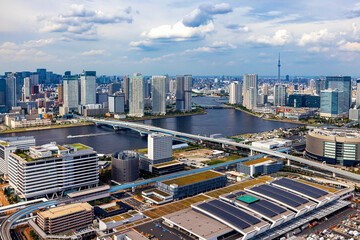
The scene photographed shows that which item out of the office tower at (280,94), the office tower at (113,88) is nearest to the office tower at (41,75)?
the office tower at (113,88)

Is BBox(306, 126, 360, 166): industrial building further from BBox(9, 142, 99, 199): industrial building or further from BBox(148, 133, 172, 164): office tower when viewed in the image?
BBox(9, 142, 99, 199): industrial building

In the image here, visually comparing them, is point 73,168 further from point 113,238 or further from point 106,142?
point 106,142

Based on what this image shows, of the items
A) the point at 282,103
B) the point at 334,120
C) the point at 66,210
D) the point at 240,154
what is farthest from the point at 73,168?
the point at 282,103

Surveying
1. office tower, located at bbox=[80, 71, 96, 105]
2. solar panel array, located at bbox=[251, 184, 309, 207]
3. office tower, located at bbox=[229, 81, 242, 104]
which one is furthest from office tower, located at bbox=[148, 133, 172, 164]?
office tower, located at bbox=[229, 81, 242, 104]

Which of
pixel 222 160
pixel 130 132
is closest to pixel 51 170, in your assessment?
pixel 222 160

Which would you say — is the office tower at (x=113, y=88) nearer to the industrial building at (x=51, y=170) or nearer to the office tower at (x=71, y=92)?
the office tower at (x=71, y=92)

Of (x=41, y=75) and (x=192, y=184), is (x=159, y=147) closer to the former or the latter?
(x=192, y=184)

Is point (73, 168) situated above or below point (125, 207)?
above
